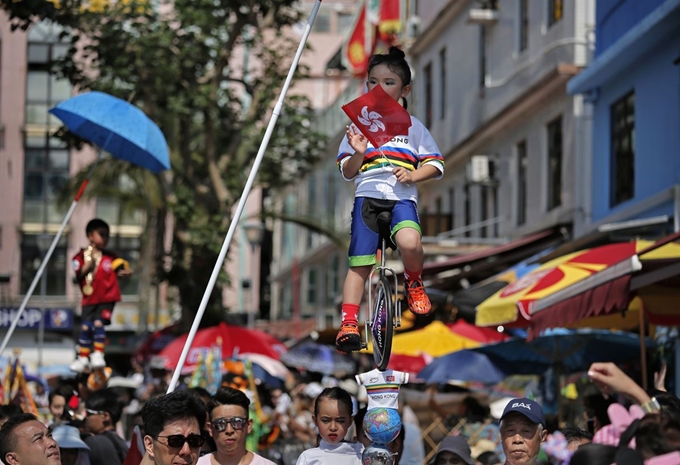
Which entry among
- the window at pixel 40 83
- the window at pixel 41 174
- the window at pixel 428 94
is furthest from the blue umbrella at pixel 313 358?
the window at pixel 40 83

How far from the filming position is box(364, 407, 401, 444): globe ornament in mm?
7129

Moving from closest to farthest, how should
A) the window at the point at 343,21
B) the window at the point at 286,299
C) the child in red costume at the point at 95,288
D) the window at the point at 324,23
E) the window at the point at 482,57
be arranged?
the child in red costume at the point at 95,288, the window at the point at 482,57, the window at the point at 286,299, the window at the point at 343,21, the window at the point at 324,23

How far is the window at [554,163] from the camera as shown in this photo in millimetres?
25797

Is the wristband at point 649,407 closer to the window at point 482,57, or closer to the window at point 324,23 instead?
the window at point 482,57

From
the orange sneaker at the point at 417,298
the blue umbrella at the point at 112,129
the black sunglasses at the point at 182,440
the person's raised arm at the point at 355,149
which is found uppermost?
the blue umbrella at the point at 112,129

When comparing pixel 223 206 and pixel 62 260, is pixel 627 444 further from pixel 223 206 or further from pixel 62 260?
pixel 62 260

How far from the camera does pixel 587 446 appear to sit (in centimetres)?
479

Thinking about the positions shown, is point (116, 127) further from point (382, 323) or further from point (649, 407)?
point (649, 407)

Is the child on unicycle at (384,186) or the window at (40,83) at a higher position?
the window at (40,83)

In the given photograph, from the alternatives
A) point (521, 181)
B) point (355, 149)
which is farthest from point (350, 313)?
point (521, 181)

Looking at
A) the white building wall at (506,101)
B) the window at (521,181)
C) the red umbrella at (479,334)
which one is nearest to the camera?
the red umbrella at (479,334)

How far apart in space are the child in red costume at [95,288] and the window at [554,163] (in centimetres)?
1475

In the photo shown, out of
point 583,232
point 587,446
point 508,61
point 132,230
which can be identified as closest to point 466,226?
point 508,61

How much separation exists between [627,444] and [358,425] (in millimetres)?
4320
